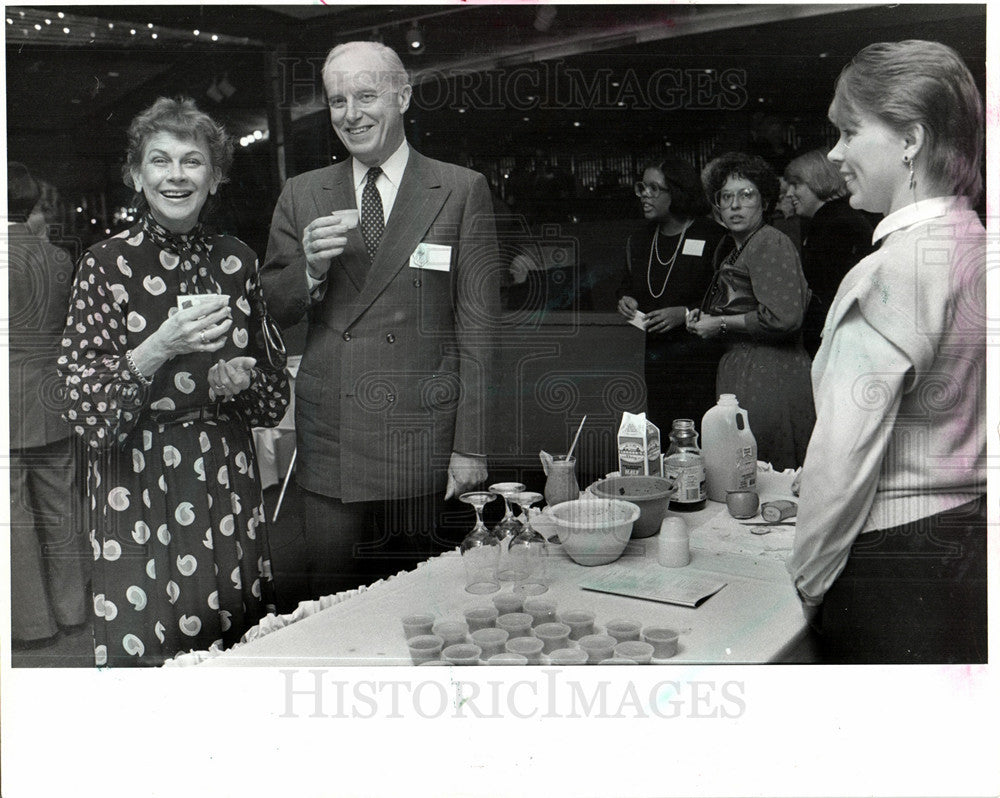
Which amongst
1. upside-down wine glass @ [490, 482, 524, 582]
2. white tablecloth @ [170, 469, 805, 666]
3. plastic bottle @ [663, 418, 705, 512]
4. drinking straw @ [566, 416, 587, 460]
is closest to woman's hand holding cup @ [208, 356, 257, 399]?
white tablecloth @ [170, 469, 805, 666]

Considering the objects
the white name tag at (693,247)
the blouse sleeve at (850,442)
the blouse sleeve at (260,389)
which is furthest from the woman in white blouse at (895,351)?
the blouse sleeve at (260,389)

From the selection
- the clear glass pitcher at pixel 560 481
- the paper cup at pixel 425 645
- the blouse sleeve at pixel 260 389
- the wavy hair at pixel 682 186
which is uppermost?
the wavy hair at pixel 682 186

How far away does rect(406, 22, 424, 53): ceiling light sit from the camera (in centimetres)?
278

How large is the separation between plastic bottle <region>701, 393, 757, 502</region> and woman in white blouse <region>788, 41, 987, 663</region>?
171mm

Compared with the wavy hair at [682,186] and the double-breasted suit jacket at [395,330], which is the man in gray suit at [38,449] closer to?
the double-breasted suit jacket at [395,330]

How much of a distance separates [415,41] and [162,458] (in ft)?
4.46

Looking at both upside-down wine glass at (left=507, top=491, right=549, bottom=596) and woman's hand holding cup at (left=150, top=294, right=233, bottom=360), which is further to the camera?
woman's hand holding cup at (left=150, top=294, right=233, bottom=360)

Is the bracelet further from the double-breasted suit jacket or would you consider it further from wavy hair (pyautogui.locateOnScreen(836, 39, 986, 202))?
wavy hair (pyautogui.locateOnScreen(836, 39, 986, 202))

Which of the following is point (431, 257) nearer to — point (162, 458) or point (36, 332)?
point (162, 458)

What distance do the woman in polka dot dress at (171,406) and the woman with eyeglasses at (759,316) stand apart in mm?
1292

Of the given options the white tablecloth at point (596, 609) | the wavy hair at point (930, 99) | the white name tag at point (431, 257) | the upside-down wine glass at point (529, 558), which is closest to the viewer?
the white tablecloth at point (596, 609)

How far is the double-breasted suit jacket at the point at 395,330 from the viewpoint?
284 cm

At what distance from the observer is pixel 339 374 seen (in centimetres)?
290

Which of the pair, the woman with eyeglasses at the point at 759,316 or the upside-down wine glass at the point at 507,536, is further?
the woman with eyeglasses at the point at 759,316
